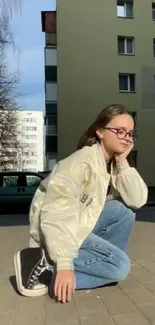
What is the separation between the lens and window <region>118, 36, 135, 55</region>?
108ft

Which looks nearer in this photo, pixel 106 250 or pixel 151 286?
pixel 106 250

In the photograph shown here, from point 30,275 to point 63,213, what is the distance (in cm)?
65

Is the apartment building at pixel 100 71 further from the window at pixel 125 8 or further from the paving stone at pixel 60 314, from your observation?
the paving stone at pixel 60 314

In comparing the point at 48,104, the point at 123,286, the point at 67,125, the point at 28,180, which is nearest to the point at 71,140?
the point at 67,125

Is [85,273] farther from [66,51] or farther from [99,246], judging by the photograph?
[66,51]

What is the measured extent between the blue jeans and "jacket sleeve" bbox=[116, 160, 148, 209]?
5.0 inches

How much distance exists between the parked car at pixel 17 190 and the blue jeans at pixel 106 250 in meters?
12.5

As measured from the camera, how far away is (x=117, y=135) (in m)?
3.54

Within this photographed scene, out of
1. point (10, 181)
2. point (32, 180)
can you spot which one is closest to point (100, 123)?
point (32, 180)

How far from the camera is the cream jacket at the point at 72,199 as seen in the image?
3129mm

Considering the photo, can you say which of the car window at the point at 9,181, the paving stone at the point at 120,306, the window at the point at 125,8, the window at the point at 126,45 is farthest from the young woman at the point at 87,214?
the window at the point at 125,8

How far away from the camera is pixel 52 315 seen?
3.29 meters

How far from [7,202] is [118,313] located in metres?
13.6

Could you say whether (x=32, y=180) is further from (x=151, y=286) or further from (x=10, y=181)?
(x=151, y=286)
